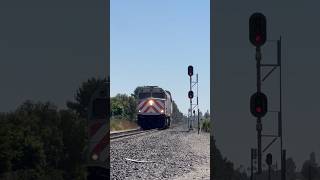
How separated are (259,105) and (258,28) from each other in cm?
124

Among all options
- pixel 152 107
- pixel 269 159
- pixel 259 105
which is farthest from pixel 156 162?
pixel 152 107

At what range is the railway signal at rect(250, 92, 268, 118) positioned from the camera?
30.2 feet

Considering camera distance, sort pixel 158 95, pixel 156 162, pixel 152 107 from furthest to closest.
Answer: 1. pixel 158 95
2. pixel 152 107
3. pixel 156 162

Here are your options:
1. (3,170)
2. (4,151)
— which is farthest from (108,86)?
(4,151)

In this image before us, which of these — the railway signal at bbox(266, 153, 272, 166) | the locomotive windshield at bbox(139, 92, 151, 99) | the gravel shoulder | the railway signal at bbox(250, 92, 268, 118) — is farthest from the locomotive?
the railway signal at bbox(250, 92, 268, 118)

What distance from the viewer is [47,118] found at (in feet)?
140

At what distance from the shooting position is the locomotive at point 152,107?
179 feet

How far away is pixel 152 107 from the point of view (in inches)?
2133

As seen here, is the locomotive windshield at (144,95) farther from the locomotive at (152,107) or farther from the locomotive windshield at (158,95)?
the locomotive windshield at (158,95)

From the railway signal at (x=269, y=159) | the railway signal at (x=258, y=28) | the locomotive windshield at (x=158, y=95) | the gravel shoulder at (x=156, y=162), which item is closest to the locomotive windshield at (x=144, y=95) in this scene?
the locomotive windshield at (x=158, y=95)

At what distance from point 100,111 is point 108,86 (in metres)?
0.34

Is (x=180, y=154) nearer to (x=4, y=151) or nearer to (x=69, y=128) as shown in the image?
(x=69, y=128)

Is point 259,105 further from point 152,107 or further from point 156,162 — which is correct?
point 152,107

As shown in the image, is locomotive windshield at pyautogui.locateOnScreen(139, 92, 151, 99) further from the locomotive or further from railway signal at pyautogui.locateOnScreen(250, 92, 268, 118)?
railway signal at pyautogui.locateOnScreen(250, 92, 268, 118)
